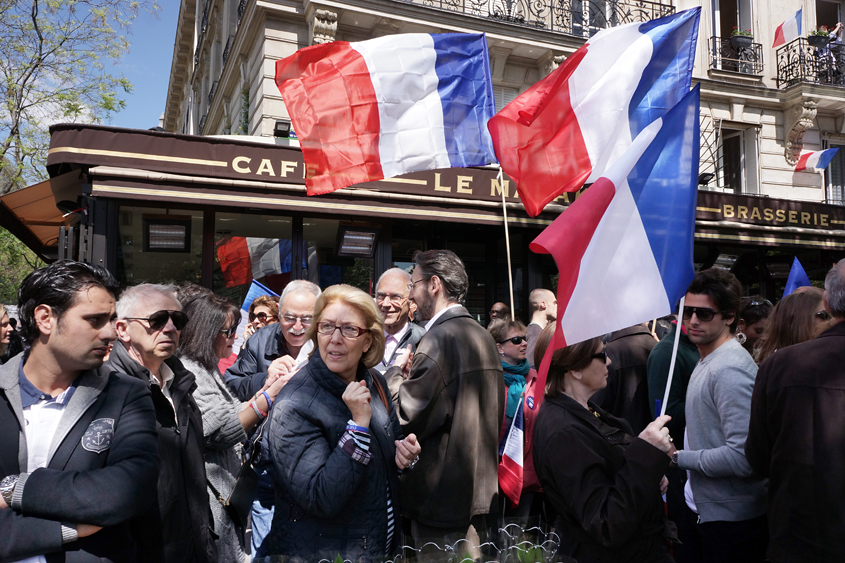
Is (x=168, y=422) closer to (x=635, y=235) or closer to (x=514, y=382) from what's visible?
(x=635, y=235)

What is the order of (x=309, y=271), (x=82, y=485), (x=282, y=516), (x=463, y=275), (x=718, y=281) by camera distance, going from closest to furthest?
(x=82, y=485)
(x=282, y=516)
(x=718, y=281)
(x=463, y=275)
(x=309, y=271)

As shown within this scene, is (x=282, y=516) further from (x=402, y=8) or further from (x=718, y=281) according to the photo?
(x=402, y=8)

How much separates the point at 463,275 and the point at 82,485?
2265 millimetres

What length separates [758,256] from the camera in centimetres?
1173

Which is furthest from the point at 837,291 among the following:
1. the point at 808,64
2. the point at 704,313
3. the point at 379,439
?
the point at 808,64

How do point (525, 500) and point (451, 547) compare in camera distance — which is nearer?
point (451, 547)

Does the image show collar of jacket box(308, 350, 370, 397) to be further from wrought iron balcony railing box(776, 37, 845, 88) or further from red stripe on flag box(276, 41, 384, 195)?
wrought iron balcony railing box(776, 37, 845, 88)

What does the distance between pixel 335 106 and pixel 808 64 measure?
48.0 ft

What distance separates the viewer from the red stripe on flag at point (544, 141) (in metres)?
4.61

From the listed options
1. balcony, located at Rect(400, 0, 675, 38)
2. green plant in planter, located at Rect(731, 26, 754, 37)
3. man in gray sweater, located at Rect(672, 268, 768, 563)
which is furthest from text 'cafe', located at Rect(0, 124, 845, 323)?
green plant in planter, located at Rect(731, 26, 754, 37)

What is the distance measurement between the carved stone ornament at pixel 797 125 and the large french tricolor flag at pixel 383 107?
12.7 metres

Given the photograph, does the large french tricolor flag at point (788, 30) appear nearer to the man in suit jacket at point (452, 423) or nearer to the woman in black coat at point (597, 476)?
the man in suit jacket at point (452, 423)

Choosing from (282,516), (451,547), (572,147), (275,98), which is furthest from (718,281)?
(275,98)

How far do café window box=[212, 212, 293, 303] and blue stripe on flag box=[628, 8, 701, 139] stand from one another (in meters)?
5.34
